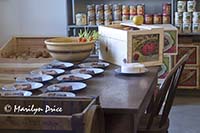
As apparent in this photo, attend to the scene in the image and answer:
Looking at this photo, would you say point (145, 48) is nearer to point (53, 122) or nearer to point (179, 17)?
point (53, 122)

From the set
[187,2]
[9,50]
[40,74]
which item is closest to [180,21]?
[187,2]

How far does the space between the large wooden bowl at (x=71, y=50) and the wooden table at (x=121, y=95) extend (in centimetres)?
24

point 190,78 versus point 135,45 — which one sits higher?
point 135,45

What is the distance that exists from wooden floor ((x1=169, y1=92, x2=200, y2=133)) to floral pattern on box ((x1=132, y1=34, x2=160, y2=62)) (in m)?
1.33

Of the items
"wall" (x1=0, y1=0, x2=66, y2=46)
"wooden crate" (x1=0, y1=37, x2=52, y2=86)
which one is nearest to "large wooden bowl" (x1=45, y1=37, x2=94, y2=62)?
"wooden crate" (x1=0, y1=37, x2=52, y2=86)

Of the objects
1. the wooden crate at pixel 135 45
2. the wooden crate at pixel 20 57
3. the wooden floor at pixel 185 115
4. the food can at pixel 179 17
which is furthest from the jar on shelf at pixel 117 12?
the wooden crate at pixel 135 45

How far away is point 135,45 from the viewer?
2.40 m

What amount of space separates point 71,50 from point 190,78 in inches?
98.6

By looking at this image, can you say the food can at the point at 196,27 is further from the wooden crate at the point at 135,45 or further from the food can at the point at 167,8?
the wooden crate at the point at 135,45

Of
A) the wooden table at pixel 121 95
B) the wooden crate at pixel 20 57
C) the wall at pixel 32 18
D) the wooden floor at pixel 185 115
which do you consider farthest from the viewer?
the wall at pixel 32 18

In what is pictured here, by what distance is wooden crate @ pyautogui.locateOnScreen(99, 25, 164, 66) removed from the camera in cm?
239

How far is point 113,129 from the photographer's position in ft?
5.29

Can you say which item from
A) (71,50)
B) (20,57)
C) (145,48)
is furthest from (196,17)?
(71,50)

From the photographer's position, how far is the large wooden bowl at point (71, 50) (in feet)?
8.11
